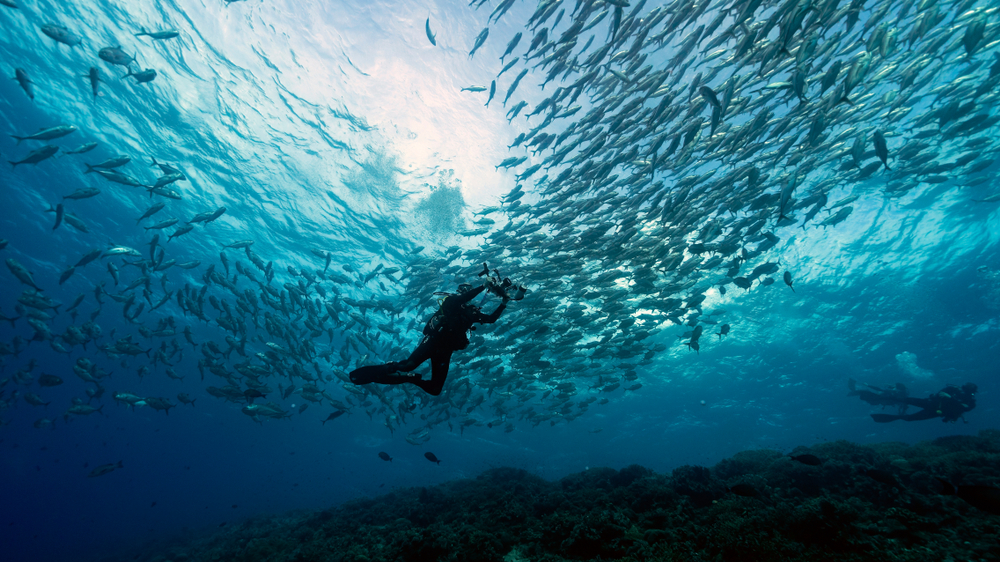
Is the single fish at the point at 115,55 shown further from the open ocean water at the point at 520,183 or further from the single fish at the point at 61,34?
the single fish at the point at 61,34

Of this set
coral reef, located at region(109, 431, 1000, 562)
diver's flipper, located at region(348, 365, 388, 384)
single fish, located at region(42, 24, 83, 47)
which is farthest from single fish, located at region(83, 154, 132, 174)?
coral reef, located at region(109, 431, 1000, 562)

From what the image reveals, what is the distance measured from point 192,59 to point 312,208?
278 inches

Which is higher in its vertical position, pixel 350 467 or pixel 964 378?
pixel 964 378

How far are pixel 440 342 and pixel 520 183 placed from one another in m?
11.7

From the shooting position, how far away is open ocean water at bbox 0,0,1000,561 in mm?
8609

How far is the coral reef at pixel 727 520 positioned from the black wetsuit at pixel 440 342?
3.16 meters

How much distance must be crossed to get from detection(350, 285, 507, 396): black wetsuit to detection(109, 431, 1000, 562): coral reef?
10.4ft

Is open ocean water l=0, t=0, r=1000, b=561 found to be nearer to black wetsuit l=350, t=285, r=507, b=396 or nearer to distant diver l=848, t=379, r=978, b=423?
black wetsuit l=350, t=285, r=507, b=396

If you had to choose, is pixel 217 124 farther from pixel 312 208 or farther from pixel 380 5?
pixel 380 5

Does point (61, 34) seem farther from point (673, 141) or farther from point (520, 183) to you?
point (673, 141)

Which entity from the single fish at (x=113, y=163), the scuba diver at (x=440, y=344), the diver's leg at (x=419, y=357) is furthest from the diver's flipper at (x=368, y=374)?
the single fish at (x=113, y=163)

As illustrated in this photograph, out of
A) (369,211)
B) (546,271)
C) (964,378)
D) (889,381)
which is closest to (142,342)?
(369,211)

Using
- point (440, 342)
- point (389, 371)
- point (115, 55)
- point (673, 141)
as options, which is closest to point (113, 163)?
point (115, 55)

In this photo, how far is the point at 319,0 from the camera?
36.5ft
